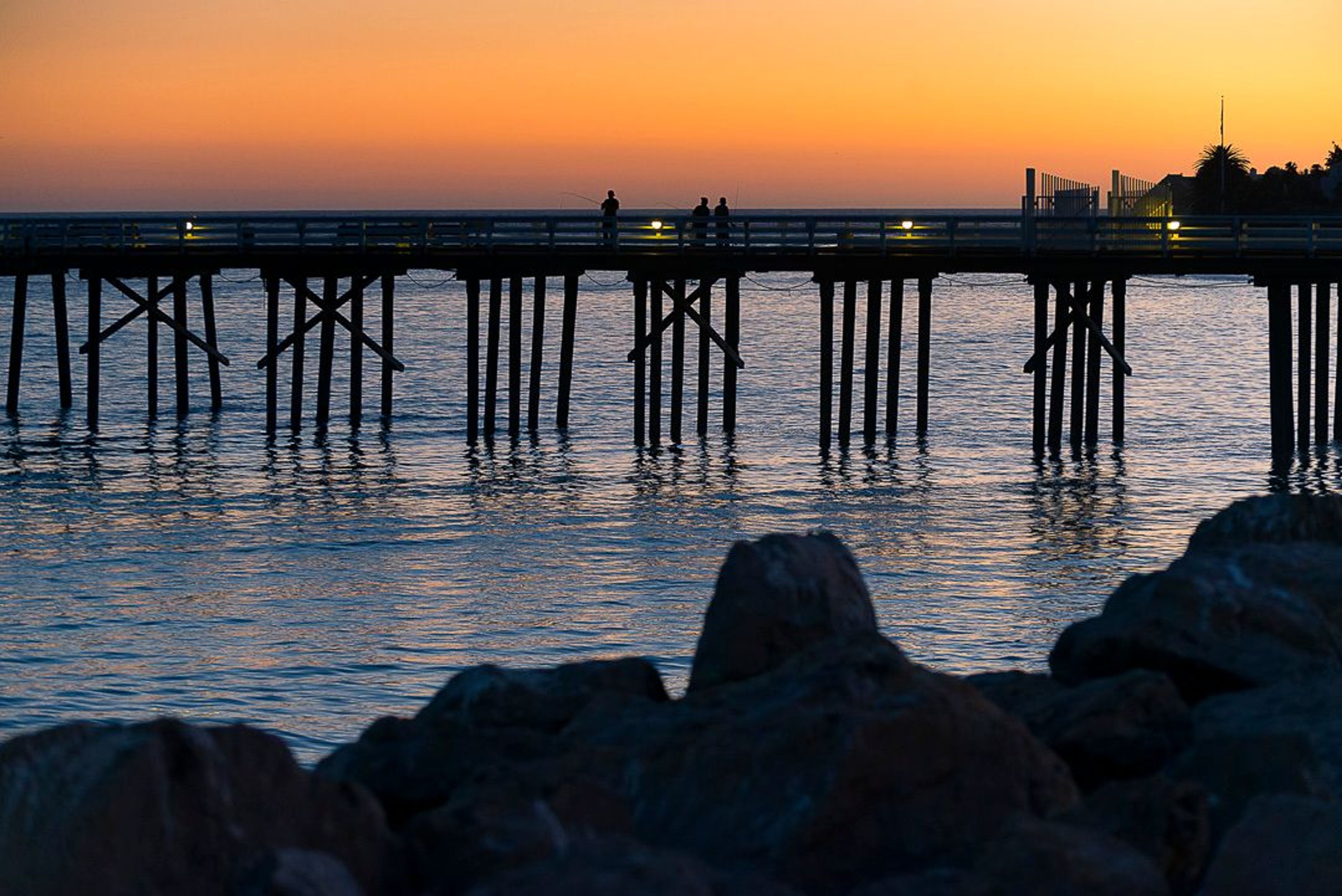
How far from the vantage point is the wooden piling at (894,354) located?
29.7 meters

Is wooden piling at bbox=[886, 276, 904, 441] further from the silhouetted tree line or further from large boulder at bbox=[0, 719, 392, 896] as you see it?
the silhouetted tree line

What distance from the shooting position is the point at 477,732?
7613 mm

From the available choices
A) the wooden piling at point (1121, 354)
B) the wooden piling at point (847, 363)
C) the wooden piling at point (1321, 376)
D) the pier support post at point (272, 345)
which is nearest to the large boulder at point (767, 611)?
the wooden piling at point (847, 363)

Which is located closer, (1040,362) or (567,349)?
(1040,362)

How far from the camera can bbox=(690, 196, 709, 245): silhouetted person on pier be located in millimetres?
30312

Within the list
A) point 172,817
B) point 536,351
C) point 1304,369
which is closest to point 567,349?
point 536,351

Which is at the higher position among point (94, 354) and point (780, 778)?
point (94, 354)

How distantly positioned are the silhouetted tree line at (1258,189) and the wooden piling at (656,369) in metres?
65.8

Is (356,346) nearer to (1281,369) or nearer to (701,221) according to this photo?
(701,221)

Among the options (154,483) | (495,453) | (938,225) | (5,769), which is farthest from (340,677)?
(938,225)

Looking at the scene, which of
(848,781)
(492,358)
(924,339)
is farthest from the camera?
(492,358)

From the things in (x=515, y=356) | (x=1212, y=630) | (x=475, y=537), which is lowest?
(x=475, y=537)

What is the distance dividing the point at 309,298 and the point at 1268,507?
2345 cm

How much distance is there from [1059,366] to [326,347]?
12564mm
